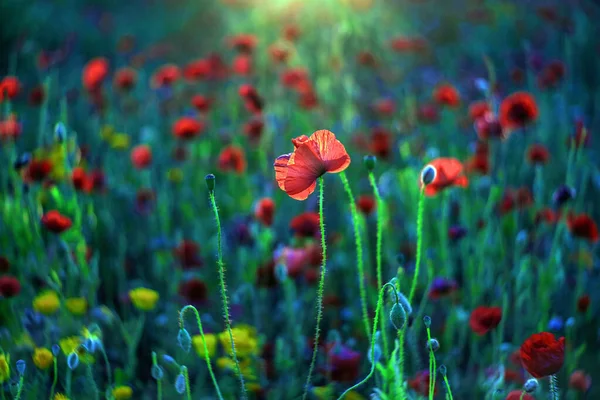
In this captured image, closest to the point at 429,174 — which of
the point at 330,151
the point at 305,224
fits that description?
the point at 330,151

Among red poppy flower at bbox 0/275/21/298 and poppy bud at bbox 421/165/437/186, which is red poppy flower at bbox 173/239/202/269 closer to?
red poppy flower at bbox 0/275/21/298

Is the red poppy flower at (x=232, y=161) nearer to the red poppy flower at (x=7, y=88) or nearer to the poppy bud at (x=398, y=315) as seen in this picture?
the red poppy flower at (x=7, y=88)

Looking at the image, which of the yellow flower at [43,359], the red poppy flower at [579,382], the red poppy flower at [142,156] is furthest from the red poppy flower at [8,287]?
the red poppy flower at [579,382]

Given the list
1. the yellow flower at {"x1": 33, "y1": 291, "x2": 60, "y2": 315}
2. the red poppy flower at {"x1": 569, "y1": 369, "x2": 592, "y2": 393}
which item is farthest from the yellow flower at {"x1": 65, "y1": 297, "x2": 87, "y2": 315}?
the red poppy flower at {"x1": 569, "y1": 369, "x2": 592, "y2": 393}

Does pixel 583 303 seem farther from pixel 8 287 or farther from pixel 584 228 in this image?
pixel 8 287

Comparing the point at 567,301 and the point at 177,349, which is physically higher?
the point at 177,349

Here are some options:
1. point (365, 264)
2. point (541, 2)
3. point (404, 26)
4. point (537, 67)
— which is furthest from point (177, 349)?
point (541, 2)

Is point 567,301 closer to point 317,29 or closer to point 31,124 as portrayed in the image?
point 31,124
